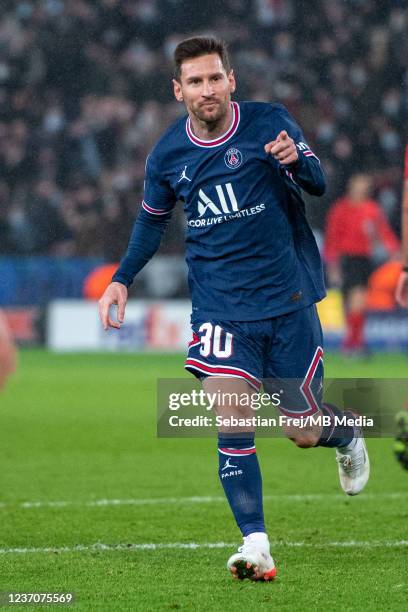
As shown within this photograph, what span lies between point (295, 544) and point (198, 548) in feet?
1.31

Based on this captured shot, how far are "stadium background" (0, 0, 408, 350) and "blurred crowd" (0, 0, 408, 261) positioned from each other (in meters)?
0.02

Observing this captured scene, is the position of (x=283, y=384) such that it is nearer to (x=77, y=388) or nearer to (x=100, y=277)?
(x=77, y=388)

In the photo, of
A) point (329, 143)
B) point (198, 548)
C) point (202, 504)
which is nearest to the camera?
point (198, 548)

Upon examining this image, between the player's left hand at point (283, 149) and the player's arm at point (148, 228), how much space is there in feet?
2.16

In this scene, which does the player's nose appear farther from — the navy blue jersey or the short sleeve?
the short sleeve

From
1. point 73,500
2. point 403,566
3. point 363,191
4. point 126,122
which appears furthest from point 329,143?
point 403,566

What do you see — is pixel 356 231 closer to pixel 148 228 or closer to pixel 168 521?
pixel 168 521

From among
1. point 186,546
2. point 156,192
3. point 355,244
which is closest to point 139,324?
point 355,244

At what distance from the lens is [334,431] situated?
5.06m

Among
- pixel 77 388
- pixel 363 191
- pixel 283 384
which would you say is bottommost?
pixel 77 388

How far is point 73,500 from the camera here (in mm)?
6359

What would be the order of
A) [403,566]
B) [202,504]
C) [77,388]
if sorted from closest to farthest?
[403,566], [202,504], [77,388]

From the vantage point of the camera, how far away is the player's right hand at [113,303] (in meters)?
4.67
